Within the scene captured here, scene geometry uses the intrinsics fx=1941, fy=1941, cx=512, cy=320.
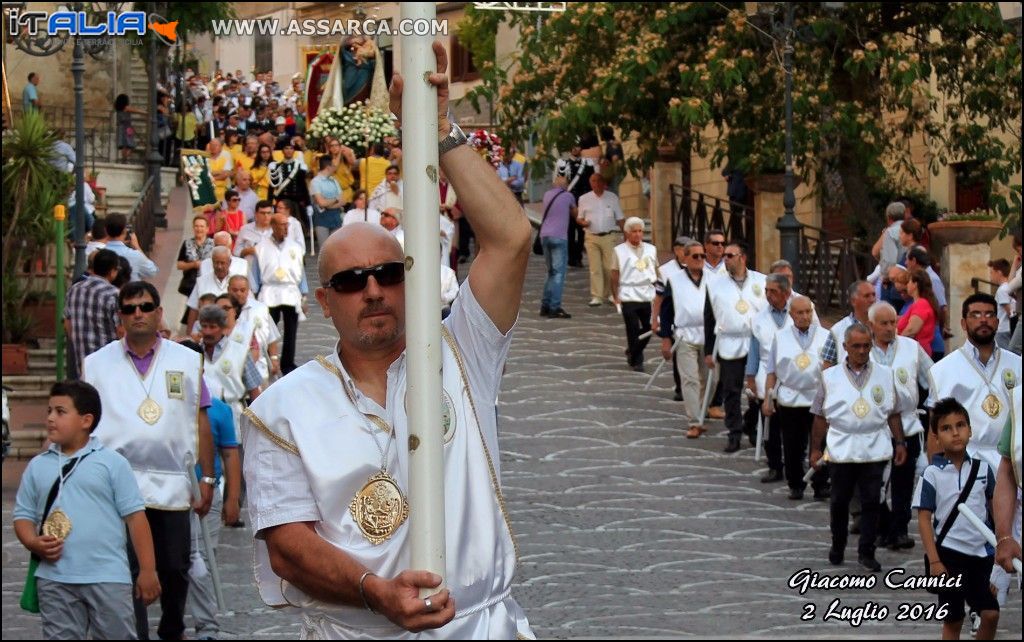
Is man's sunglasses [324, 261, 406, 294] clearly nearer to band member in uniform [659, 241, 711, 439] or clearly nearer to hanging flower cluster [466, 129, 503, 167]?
band member in uniform [659, 241, 711, 439]

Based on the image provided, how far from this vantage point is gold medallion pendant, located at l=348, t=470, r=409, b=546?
4.14 m

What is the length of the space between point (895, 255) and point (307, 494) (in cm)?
1497

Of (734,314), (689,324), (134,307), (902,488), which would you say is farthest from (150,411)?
(689,324)

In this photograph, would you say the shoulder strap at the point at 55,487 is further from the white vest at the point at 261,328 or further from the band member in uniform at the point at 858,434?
the white vest at the point at 261,328

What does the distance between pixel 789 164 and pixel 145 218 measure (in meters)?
8.10

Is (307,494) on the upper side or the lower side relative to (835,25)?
lower

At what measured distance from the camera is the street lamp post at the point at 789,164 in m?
20.9

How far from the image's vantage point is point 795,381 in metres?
14.8

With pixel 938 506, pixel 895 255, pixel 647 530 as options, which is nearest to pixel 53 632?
pixel 938 506

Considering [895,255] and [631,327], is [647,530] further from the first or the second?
[631,327]

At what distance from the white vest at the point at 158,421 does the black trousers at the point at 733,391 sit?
26.1 ft

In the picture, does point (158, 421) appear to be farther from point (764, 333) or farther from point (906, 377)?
point (764, 333)

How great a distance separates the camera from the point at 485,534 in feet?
13.7

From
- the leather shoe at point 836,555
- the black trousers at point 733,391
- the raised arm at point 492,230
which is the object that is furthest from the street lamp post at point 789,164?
the raised arm at point 492,230
